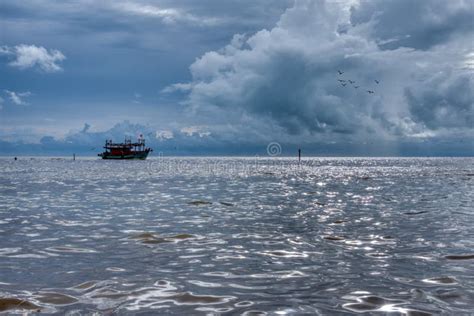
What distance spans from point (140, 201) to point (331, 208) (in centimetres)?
1148

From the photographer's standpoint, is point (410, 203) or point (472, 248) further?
point (410, 203)

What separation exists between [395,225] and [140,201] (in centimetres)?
1551

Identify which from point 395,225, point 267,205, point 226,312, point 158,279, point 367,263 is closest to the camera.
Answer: point 226,312

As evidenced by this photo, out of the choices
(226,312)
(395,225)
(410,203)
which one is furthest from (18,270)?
(410,203)

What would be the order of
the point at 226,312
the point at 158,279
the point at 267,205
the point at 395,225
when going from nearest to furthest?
1. the point at 226,312
2. the point at 158,279
3. the point at 395,225
4. the point at 267,205

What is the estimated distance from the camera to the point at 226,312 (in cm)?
688

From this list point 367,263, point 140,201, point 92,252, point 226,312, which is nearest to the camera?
point 226,312

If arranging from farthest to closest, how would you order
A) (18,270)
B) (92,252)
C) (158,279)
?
(92,252) < (18,270) < (158,279)

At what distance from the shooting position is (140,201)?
2648 cm

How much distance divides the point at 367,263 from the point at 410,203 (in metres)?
16.1

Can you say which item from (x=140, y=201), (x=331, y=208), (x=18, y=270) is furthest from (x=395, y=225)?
(x=140, y=201)

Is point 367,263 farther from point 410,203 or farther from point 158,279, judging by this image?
point 410,203

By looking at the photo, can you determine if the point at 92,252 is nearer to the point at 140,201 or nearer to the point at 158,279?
the point at 158,279

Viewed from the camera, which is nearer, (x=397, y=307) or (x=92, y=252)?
(x=397, y=307)
